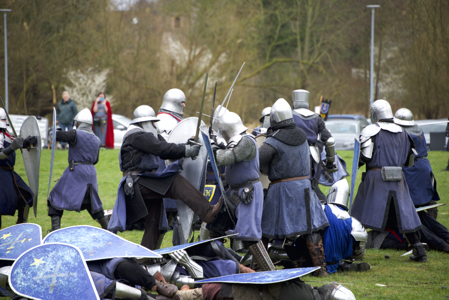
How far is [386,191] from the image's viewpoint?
14.9ft

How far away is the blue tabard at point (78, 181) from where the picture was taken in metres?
5.18

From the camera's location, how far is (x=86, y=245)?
3201 mm

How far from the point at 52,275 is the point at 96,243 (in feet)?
1.55

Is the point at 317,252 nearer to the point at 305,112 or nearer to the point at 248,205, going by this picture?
the point at 248,205

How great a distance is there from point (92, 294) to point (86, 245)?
53cm

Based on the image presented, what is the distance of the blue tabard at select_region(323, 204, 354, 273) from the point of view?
4.07 metres

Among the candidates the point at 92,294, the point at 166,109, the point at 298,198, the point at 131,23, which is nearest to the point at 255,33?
the point at 131,23

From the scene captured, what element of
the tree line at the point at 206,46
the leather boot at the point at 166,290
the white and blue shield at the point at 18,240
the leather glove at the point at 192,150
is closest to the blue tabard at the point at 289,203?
the leather glove at the point at 192,150

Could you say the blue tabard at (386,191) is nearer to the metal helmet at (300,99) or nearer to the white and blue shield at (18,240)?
the metal helmet at (300,99)

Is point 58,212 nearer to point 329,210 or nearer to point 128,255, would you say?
point 128,255

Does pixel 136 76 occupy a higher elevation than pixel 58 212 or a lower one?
higher

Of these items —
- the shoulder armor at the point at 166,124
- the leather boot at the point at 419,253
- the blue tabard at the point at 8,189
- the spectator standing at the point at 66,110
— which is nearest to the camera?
the leather boot at the point at 419,253

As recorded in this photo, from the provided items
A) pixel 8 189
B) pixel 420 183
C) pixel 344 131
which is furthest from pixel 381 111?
pixel 344 131

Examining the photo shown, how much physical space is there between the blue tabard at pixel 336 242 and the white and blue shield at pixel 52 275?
2028mm
